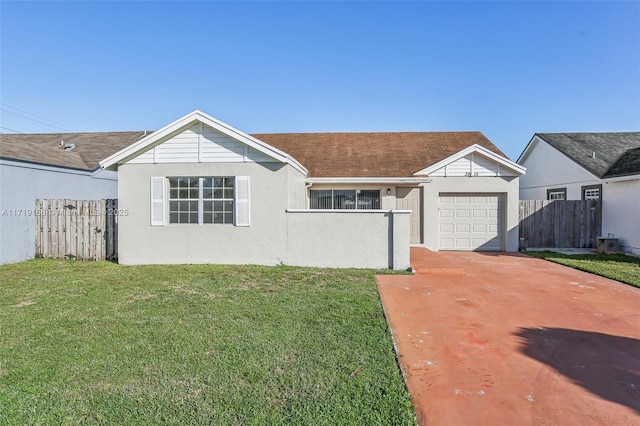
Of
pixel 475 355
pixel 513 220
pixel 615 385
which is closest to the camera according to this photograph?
pixel 615 385

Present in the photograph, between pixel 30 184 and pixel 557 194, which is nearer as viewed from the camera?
pixel 30 184

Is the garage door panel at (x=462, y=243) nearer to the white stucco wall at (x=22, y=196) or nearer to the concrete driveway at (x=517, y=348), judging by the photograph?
the concrete driveway at (x=517, y=348)

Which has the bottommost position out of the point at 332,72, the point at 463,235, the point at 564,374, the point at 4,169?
the point at 564,374

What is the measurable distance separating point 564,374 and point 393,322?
2.18 m

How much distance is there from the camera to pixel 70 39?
1322 cm

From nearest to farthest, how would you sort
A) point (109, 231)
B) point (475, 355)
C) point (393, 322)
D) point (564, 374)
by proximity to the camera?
point (564, 374) → point (475, 355) → point (393, 322) → point (109, 231)

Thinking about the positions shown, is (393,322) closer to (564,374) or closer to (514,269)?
(564,374)

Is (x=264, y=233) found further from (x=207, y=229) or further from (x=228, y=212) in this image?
(x=207, y=229)

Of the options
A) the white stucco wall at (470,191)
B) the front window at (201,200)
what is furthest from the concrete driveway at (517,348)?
the front window at (201,200)

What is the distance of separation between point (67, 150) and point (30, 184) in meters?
6.54

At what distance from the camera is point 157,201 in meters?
9.69

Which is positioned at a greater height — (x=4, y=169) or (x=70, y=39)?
(x=70, y=39)

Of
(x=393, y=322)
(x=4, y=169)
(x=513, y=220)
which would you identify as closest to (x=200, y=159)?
(x=4, y=169)

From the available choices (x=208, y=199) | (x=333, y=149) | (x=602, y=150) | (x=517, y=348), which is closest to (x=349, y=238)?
(x=208, y=199)
